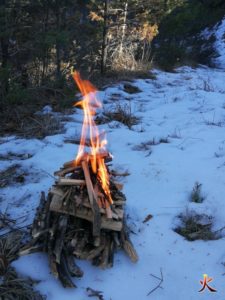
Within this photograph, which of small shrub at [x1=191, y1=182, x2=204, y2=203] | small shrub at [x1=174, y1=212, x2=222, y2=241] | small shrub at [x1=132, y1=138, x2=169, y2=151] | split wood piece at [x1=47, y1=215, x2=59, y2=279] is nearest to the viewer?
split wood piece at [x1=47, y1=215, x2=59, y2=279]

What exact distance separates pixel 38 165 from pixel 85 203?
160 centimetres

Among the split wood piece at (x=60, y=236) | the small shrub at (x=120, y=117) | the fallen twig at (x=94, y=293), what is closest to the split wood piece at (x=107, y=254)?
the fallen twig at (x=94, y=293)

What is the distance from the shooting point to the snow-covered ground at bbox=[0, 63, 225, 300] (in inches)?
107

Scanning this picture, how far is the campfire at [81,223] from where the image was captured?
9.28 ft

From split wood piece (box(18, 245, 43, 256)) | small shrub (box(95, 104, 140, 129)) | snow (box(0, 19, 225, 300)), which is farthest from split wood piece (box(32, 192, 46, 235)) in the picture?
small shrub (box(95, 104, 140, 129))

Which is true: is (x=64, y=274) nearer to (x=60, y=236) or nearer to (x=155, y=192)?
(x=60, y=236)

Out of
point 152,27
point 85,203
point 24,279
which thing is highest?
point 152,27

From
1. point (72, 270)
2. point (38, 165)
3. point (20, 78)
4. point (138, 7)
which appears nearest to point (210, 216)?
point (72, 270)

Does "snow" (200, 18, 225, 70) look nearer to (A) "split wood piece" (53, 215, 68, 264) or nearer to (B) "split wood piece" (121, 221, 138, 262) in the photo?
(B) "split wood piece" (121, 221, 138, 262)

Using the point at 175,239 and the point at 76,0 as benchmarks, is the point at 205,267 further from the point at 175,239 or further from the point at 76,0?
the point at 76,0

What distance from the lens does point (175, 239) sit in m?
3.16

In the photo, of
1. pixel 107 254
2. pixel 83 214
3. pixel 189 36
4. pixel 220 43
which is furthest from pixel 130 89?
pixel 189 36

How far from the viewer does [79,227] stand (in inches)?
118

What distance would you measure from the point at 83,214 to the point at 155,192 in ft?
3.75
